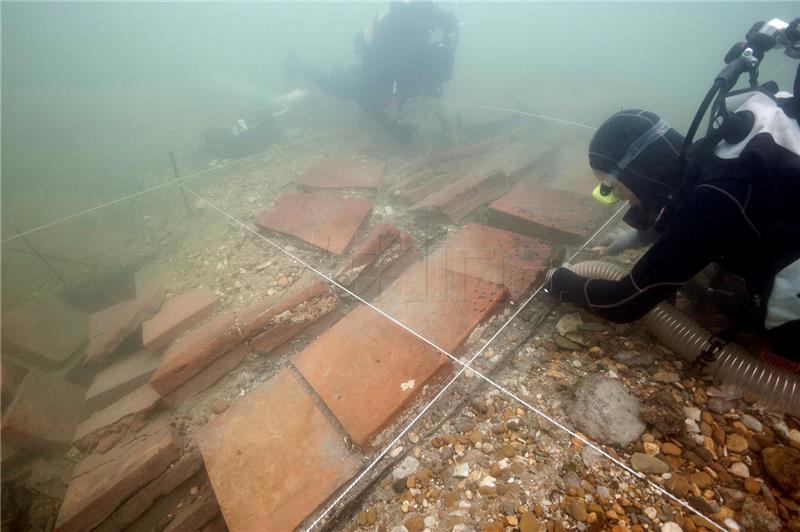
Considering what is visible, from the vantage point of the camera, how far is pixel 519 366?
5.82 feet

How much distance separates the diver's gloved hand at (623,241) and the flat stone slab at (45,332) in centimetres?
433

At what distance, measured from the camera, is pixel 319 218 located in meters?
3.16

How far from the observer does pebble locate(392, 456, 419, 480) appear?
1.41m

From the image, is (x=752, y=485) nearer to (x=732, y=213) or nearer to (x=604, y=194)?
(x=732, y=213)

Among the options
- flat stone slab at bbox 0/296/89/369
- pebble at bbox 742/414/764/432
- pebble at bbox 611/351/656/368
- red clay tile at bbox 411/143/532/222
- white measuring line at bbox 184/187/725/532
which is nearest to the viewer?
white measuring line at bbox 184/187/725/532

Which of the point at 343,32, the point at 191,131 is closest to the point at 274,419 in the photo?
the point at 191,131

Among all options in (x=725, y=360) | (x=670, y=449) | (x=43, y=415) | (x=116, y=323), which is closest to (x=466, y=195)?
(x=725, y=360)

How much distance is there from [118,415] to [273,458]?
3.85 ft

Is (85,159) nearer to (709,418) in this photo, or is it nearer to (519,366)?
(519,366)

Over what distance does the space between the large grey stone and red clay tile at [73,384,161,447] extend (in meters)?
2.25

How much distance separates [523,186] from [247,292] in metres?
2.58

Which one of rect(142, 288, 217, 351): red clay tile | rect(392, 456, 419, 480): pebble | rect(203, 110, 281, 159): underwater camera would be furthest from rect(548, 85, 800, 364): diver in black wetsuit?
rect(203, 110, 281, 159): underwater camera

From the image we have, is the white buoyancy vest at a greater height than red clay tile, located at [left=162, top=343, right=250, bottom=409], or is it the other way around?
the white buoyancy vest

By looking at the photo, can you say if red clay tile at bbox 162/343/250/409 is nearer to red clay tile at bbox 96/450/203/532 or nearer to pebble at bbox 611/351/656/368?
red clay tile at bbox 96/450/203/532
